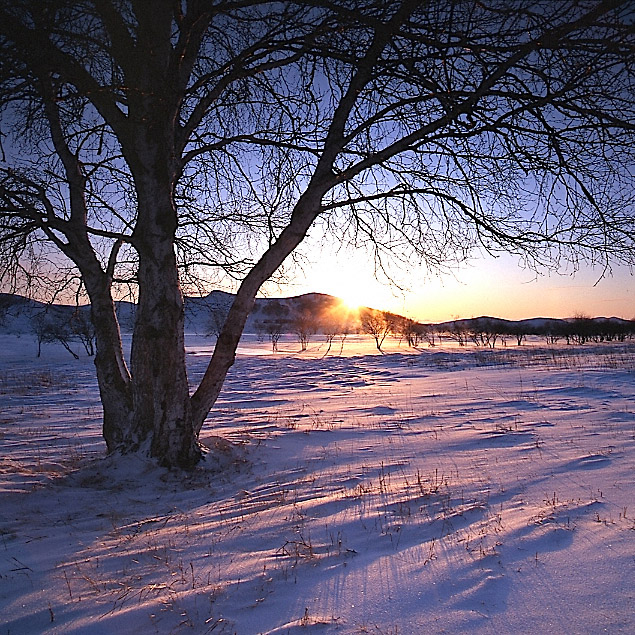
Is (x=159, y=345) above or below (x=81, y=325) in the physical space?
below

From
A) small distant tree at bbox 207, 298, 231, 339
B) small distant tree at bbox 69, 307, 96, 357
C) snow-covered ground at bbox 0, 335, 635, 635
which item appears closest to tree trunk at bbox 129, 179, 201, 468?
snow-covered ground at bbox 0, 335, 635, 635

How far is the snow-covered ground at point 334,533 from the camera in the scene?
6.89ft

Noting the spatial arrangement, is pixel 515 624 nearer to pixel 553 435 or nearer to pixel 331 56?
pixel 331 56

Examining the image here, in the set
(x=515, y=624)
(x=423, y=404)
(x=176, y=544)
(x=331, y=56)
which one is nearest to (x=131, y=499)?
(x=176, y=544)

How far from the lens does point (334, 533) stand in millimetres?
3148

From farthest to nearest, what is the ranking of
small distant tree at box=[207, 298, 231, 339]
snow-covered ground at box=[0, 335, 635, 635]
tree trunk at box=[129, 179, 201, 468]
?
small distant tree at box=[207, 298, 231, 339] → tree trunk at box=[129, 179, 201, 468] → snow-covered ground at box=[0, 335, 635, 635]

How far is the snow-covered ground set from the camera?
2102 millimetres

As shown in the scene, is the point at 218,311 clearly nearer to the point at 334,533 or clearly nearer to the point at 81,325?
the point at 334,533

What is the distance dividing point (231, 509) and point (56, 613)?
5.94 feet

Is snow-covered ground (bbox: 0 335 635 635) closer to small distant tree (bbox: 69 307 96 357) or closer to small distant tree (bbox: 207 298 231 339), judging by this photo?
small distant tree (bbox: 207 298 231 339)

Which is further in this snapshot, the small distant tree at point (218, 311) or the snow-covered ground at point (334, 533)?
the small distant tree at point (218, 311)

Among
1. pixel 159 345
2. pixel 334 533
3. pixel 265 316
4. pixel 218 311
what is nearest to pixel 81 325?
pixel 218 311

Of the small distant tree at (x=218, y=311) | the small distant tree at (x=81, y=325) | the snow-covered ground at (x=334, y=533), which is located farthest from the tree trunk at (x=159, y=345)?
the small distant tree at (x=81, y=325)

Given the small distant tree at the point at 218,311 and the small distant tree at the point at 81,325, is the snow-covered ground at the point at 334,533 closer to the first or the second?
the small distant tree at the point at 218,311
